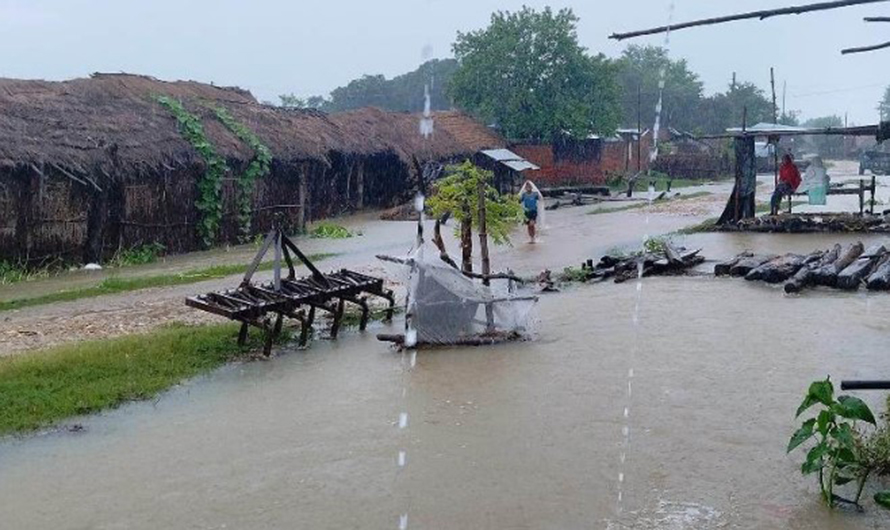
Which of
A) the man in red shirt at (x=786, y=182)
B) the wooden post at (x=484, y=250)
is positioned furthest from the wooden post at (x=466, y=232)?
the man in red shirt at (x=786, y=182)

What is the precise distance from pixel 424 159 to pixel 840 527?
30.4m

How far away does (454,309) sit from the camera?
38.1 ft

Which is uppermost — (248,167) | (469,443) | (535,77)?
(535,77)

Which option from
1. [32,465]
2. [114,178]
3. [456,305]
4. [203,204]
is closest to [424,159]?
[203,204]

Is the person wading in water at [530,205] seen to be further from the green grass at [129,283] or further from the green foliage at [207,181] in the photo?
the green foliage at [207,181]

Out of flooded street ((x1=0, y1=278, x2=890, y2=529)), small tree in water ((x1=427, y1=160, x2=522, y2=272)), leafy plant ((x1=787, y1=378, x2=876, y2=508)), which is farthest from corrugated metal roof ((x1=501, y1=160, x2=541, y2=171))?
leafy plant ((x1=787, y1=378, x2=876, y2=508))

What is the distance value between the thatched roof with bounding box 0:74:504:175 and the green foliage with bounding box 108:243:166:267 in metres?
1.68

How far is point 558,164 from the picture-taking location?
147 ft

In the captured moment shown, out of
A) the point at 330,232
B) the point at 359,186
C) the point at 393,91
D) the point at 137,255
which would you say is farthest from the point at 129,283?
the point at 393,91

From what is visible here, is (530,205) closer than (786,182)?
Yes

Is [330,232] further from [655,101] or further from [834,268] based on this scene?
[655,101]

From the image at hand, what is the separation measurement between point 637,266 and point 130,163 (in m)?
10.8

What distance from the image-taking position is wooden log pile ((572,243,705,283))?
1692 centimetres

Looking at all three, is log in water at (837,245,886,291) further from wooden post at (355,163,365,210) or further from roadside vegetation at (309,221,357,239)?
wooden post at (355,163,365,210)
